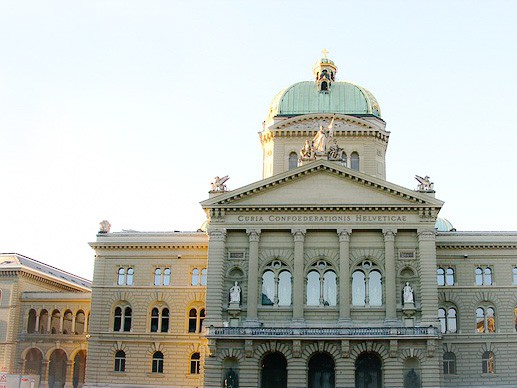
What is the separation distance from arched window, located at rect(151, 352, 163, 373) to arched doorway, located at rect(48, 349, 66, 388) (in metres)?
15.4

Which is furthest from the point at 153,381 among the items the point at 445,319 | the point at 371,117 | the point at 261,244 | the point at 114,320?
the point at 371,117

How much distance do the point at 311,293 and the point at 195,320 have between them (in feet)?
41.1

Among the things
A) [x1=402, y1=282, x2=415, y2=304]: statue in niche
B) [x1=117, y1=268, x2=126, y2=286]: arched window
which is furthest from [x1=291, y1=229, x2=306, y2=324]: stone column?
[x1=117, y1=268, x2=126, y2=286]: arched window

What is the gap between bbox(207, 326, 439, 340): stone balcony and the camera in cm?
5675

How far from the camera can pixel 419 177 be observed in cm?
6172

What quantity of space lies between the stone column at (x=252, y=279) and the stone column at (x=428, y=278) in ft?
41.3

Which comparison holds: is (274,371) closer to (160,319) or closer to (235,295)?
(235,295)

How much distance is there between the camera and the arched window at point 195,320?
67562mm

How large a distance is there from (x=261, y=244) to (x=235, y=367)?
9913mm

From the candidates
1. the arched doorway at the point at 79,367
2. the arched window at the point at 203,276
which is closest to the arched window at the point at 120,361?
the arched window at the point at 203,276

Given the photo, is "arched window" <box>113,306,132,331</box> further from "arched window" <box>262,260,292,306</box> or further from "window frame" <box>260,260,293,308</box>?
"arched window" <box>262,260,292,306</box>

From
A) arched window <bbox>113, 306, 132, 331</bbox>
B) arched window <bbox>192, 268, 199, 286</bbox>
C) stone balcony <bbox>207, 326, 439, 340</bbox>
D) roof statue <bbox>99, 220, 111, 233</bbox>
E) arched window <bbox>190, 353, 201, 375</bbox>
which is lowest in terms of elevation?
arched window <bbox>190, 353, 201, 375</bbox>

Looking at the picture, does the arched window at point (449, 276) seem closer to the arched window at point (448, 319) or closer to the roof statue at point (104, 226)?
the arched window at point (448, 319)

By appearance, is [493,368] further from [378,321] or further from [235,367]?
[235,367]
